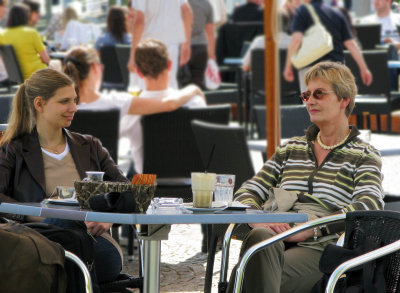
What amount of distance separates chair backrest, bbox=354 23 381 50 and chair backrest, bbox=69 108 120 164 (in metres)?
7.08

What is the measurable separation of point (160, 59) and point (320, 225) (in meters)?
2.64

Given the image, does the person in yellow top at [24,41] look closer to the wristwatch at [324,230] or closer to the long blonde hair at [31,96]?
the long blonde hair at [31,96]

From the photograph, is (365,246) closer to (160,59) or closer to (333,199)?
(333,199)

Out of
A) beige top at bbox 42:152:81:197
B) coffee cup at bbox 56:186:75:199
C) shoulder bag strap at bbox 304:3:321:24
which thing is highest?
shoulder bag strap at bbox 304:3:321:24

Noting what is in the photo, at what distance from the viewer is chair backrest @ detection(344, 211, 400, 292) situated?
3.11 metres

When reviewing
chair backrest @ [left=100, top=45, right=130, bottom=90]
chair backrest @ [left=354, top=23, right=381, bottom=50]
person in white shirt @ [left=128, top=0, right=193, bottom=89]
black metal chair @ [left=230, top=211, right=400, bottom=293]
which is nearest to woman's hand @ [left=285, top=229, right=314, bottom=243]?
black metal chair @ [left=230, top=211, right=400, bottom=293]

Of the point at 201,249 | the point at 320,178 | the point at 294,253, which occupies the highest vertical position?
the point at 320,178

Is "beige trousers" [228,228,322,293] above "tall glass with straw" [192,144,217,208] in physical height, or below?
A: below

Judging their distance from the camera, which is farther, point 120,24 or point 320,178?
point 120,24

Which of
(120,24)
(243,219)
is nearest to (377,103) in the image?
(120,24)

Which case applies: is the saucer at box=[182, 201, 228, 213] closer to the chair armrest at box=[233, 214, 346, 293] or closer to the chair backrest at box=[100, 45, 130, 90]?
the chair armrest at box=[233, 214, 346, 293]

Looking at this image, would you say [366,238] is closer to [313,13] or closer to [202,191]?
[202,191]

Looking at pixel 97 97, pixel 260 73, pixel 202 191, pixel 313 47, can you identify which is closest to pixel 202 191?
pixel 202 191

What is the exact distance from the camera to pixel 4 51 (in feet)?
31.3
